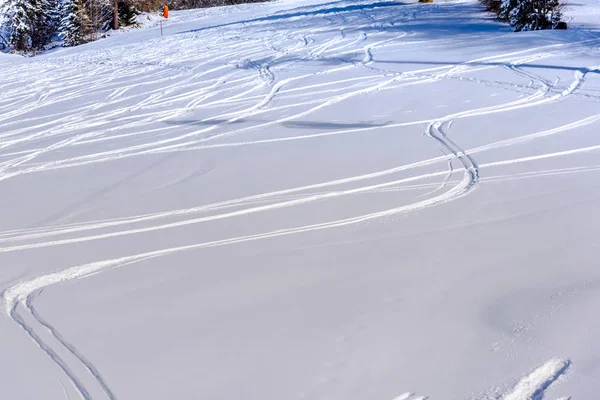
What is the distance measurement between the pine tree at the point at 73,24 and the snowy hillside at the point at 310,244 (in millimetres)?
25182

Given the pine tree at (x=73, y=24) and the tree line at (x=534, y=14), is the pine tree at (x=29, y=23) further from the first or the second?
the tree line at (x=534, y=14)

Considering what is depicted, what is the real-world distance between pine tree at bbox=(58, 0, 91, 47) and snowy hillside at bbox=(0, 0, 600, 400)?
2518cm

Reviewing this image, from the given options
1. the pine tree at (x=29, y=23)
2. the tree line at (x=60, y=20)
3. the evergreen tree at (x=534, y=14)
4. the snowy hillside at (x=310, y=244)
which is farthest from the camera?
the pine tree at (x=29, y=23)

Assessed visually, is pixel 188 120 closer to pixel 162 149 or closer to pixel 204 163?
pixel 162 149

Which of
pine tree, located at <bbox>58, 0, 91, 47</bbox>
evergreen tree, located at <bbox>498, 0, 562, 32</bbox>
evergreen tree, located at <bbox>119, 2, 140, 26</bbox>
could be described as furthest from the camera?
evergreen tree, located at <bbox>119, 2, 140, 26</bbox>

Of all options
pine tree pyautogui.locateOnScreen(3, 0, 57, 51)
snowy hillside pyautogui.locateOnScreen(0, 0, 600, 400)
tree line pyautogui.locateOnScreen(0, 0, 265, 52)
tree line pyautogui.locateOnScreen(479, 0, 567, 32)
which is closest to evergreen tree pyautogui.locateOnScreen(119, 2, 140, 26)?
tree line pyautogui.locateOnScreen(0, 0, 265, 52)

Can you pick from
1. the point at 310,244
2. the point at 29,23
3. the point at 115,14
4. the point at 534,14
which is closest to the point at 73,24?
the point at 115,14

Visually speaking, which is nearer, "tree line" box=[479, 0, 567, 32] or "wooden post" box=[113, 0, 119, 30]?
"tree line" box=[479, 0, 567, 32]

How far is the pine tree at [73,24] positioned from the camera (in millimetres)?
34125

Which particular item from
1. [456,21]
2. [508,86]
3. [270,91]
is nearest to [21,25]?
[456,21]

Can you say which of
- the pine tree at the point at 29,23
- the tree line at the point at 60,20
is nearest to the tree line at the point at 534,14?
the tree line at the point at 60,20

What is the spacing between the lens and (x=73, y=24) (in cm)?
3425

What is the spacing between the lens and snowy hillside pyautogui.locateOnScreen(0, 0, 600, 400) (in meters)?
3.20

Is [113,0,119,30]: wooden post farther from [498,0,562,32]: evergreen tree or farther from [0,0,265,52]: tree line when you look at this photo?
[498,0,562,32]: evergreen tree
